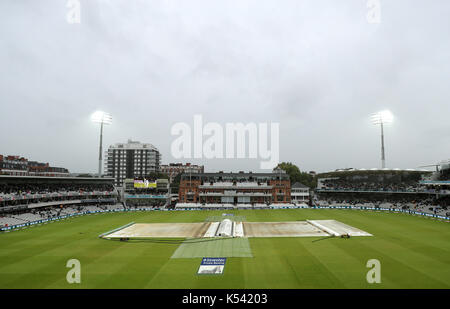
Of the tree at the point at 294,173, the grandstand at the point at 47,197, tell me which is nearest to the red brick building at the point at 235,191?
the grandstand at the point at 47,197

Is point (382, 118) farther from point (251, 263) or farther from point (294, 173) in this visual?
point (251, 263)

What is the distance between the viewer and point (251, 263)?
72.9 ft

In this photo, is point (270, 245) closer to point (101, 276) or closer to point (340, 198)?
point (101, 276)

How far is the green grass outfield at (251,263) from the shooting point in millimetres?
18219

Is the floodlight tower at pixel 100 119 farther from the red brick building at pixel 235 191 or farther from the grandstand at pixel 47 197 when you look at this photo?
the red brick building at pixel 235 191

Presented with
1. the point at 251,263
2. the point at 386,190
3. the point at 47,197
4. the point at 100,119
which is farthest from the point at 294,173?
the point at 251,263

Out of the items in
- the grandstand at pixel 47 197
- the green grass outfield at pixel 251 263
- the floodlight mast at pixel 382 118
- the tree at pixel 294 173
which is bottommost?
the green grass outfield at pixel 251 263

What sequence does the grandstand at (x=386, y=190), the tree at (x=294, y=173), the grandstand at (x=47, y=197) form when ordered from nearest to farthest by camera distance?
1. the grandstand at (x=47, y=197)
2. the grandstand at (x=386, y=190)
3. the tree at (x=294, y=173)

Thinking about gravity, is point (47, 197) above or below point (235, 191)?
below

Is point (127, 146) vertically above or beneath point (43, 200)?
above

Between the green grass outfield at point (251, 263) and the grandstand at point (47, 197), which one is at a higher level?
the grandstand at point (47, 197)

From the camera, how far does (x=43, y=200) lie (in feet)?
190
